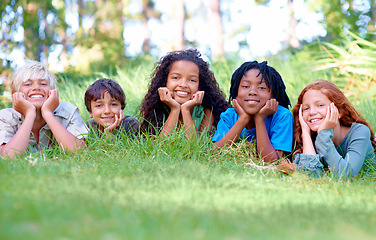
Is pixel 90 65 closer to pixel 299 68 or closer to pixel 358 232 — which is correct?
pixel 299 68

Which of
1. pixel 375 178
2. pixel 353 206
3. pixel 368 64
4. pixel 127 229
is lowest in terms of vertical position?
pixel 375 178

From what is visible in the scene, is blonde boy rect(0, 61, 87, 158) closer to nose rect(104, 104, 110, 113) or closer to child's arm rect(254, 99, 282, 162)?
nose rect(104, 104, 110, 113)

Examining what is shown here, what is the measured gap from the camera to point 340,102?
150 inches

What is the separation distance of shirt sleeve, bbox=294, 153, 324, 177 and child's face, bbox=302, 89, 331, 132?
0.34 meters

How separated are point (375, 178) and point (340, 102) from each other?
763 millimetres

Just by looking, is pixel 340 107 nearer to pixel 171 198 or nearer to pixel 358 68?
pixel 171 198

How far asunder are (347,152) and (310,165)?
428 mm

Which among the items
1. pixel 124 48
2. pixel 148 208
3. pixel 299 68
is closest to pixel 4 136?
pixel 148 208

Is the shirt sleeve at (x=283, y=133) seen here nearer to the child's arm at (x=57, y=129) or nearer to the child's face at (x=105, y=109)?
the child's face at (x=105, y=109)

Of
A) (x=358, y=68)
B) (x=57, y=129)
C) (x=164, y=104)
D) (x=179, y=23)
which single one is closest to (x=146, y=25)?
(x=179, y=23)

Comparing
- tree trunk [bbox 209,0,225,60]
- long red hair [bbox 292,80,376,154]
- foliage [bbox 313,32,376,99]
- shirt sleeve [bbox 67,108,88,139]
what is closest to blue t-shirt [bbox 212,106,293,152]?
long red hair [bbox 292,80,376,154]

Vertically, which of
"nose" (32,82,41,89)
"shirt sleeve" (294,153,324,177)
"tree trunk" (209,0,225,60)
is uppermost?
"tree trunk" (209,0,225,60)

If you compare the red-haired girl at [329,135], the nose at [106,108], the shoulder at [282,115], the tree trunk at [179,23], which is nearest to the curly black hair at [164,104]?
the nose at [106,108]

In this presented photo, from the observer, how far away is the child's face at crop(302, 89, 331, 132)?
3.76 metres
